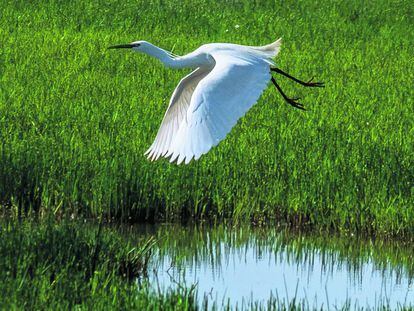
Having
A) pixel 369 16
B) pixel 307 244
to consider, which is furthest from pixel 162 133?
pixel 369 16

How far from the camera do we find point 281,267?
796 centimetres

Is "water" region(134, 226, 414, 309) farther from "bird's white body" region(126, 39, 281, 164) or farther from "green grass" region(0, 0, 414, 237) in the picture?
"bird's white body" region(126, 39, 281, 164)

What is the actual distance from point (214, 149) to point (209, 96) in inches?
105

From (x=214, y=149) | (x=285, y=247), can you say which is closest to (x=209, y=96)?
(x=285, y=247)

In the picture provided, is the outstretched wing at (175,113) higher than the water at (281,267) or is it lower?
higher

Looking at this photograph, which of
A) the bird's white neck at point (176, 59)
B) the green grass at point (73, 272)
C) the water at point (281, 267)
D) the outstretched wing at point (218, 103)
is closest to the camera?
the green grass at point (73, 272)

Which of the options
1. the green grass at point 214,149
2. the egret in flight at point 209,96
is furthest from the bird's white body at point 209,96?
the green grass at point 214,149

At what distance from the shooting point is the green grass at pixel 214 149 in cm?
895

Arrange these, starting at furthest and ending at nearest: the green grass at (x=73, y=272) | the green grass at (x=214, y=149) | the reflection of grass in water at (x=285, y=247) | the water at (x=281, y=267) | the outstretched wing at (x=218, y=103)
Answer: the green grass at (x=214, y=149) → the reflection of grass in water at (x=285, y=247) → the water at (x=281, y=267) → the outstretched wing at (x=218, y=103) → the green grass at (x=73, y=272)

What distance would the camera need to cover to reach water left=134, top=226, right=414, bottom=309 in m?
7.26

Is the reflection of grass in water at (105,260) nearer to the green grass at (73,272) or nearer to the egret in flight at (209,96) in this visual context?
the green grass at (73,272)

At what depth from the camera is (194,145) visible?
6688mm

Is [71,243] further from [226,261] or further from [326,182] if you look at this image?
[326,182]

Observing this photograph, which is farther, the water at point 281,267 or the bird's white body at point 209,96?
the water at point 281,267
